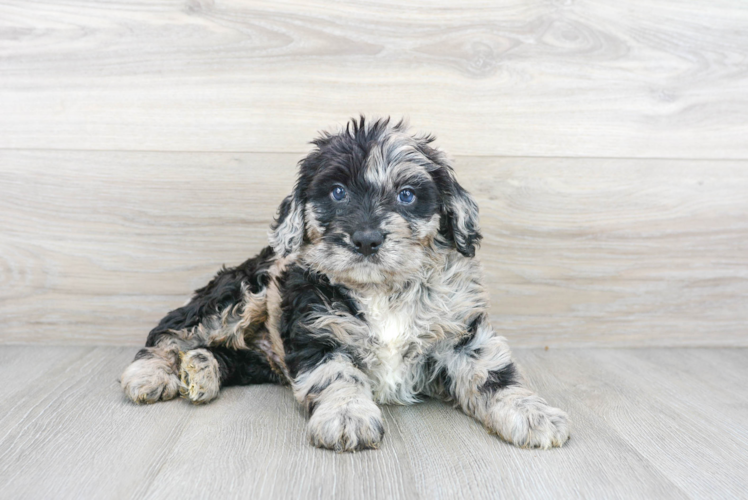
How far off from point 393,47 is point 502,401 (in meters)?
1.74

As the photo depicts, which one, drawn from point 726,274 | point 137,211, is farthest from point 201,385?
point 726,274

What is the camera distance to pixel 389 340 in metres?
2.08

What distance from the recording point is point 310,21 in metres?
2.83

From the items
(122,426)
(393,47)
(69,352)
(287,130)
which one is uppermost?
(393,47)

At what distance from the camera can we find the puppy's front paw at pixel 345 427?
1.75 metres

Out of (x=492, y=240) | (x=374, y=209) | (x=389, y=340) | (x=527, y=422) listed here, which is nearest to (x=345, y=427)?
(x=389, y=340)

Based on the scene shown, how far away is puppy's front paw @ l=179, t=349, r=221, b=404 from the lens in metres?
2.17

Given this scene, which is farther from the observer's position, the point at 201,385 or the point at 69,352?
the point at 69,352

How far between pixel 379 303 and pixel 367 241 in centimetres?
32

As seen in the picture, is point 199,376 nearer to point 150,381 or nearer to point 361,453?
point 150,381

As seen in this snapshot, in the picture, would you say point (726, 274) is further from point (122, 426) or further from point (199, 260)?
point (122, 426)

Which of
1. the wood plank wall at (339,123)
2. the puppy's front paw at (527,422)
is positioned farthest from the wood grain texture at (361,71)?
the puppy's front paw at (527,422)

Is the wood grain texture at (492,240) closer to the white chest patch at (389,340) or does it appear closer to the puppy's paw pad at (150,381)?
the puppy's paw pad at (150,381)

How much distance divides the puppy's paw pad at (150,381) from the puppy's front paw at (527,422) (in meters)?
1.16
